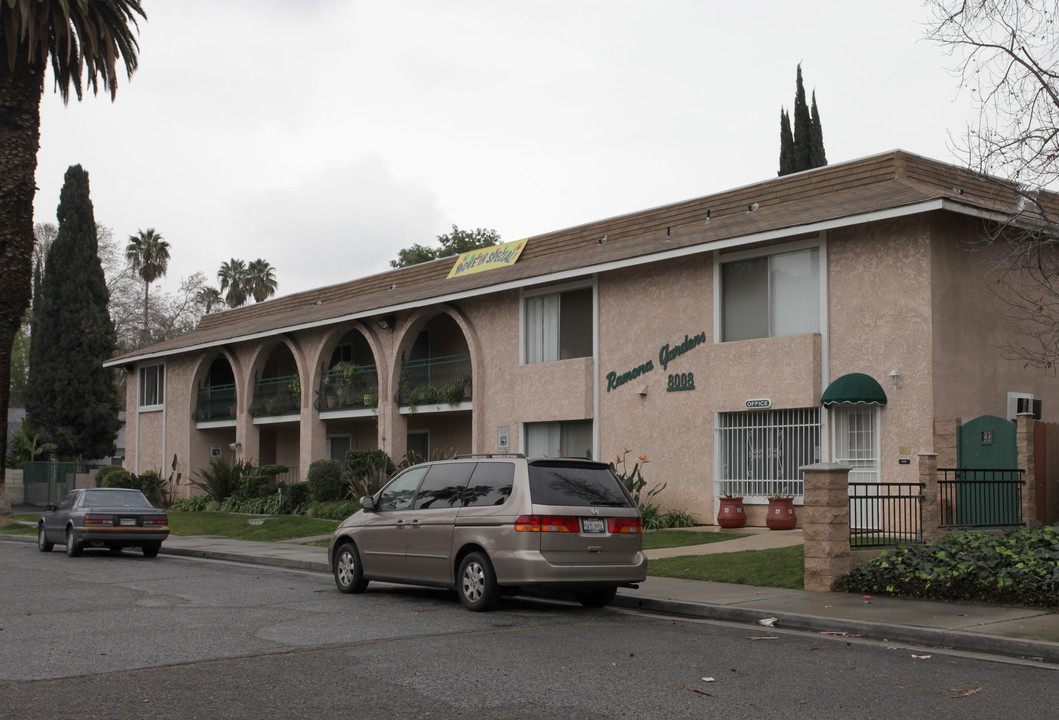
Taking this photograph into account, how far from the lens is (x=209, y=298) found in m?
70.2

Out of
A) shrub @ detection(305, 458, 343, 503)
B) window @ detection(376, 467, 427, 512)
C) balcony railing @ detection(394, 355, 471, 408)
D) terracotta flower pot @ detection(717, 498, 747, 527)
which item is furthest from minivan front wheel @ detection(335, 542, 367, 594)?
shrub @ detection(305, 458, 343, 503)

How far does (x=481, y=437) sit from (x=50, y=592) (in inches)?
565

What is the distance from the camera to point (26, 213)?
27984 millimetres

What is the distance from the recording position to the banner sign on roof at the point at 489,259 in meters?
29.3

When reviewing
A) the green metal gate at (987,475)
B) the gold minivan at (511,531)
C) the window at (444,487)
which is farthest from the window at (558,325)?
the window at (444,487)

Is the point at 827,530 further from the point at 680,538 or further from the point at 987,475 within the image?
the point at 680,538

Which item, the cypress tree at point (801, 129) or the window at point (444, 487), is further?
the cypress tree at point (801, 129)

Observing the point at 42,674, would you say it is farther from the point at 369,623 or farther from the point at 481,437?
the point at 481,437

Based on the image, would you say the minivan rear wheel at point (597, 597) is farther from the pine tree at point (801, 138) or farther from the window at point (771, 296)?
the pine tree at point (801, 138)

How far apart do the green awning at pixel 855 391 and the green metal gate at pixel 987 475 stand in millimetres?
1730

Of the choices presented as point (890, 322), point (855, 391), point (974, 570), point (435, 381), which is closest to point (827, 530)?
point (974, 570)

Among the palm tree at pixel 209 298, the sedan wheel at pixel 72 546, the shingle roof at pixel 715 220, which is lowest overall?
the sedan wheel at pixel 72 546

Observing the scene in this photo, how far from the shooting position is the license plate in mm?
11562

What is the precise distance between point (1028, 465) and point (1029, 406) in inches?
187
